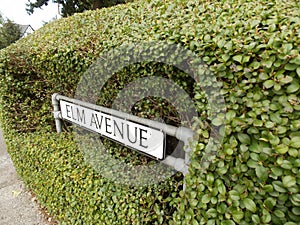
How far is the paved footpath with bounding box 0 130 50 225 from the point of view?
254 cm

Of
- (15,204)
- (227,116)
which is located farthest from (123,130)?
(15,204)

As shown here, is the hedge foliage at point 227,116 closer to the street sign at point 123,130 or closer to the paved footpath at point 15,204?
the street sign at point 123,130

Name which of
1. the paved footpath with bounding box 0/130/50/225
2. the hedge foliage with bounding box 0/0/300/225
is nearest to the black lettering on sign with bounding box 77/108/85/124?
the hedge foliage with bounding box 0/0/300/225

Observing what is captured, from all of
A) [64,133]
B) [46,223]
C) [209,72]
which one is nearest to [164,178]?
[209,72]

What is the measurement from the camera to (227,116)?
3.01 feet

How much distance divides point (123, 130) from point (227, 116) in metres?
0.88

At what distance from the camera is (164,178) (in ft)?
5.07

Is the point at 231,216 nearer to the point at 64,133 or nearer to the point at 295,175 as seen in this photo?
the point at 295,175

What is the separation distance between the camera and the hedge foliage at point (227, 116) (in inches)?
31.3

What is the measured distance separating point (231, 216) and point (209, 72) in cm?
66

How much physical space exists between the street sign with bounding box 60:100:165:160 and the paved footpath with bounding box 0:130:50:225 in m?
1.47

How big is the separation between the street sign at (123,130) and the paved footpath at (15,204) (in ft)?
4.81

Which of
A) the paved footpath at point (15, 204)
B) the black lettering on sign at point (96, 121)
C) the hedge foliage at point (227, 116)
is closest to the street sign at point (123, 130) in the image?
the black lettering on sign at point (96, 121)

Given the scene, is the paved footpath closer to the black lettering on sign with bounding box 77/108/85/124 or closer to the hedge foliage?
the hedge foliage
